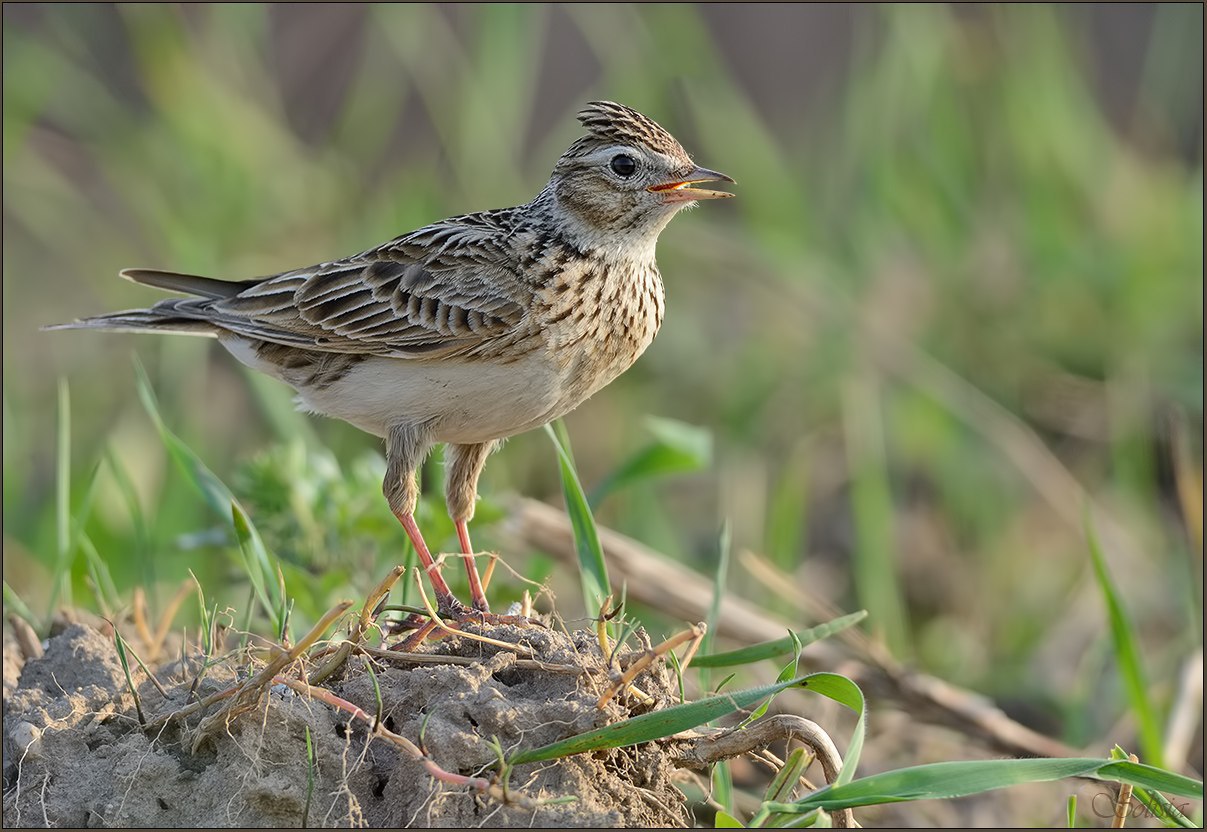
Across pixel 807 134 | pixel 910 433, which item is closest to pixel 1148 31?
pixel 807 134

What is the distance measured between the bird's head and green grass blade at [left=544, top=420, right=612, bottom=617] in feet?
3.06

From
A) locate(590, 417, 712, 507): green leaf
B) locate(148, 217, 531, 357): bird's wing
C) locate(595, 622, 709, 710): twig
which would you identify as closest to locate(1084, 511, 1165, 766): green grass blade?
locate(590, 417, 712, 507): green leaf

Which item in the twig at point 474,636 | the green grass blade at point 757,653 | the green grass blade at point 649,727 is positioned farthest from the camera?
the green grass blade at point 757,653

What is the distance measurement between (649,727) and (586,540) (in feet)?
3.43

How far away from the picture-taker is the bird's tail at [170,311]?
533 centimetres

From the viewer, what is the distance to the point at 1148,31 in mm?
12781

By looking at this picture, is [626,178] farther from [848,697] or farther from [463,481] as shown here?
[848,697]

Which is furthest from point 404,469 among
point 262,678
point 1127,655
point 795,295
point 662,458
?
point 795,295

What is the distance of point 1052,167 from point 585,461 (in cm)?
330

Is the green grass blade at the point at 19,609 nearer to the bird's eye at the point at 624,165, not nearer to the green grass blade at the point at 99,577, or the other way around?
the green grass blade at the point at 99,577

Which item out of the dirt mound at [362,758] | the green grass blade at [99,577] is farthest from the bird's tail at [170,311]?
the dirt mound at [362,758]

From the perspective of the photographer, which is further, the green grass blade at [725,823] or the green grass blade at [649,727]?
the green grass blade at [649,727]

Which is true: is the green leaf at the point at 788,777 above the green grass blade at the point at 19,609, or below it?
below

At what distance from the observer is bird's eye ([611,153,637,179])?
15.8 ft
